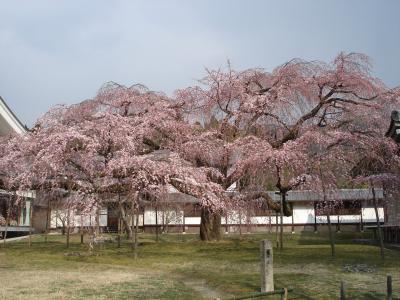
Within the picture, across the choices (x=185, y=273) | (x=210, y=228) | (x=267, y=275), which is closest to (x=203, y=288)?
(x=267, y=275)

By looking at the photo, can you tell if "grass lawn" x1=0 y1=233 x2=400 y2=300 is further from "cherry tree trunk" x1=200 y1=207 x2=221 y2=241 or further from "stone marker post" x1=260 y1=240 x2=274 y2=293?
"cherry tree trunk" x1=200 y1=207 x2=221 y2=241

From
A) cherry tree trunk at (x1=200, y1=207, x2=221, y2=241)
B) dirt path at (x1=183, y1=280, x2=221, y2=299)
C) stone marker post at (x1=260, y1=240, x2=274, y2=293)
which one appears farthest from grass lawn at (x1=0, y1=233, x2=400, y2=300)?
cherry tree trunk at (x1=200, y1=207, x2=221, y2=241)

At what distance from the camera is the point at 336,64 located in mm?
23781

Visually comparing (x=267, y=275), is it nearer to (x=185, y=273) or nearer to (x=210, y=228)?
(x=185, y=273)

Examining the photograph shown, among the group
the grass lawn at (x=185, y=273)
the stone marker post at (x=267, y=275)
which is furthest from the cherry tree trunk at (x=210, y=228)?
the stone marker post at (x=267, y=275)

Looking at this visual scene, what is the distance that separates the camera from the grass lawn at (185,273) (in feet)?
37.4

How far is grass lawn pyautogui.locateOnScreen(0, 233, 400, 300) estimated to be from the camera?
11414 millimetres

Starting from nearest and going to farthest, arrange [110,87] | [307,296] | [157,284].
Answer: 1. [307,296]
2. [157,284]
3. [110,87]

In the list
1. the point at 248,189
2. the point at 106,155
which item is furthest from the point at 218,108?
the point at 106,155

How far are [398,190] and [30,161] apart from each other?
1572 centimetres

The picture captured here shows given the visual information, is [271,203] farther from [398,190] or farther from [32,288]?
[32,288]

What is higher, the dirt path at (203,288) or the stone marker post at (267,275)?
the stone marker post at (267,275)

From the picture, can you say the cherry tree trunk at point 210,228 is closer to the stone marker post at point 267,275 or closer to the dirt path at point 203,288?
the dirt path at point 203,288

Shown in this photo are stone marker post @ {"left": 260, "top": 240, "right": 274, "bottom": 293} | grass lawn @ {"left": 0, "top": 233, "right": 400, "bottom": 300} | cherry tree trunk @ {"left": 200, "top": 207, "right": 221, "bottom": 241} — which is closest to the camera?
grass lawn @ {"left": 0, "top": 233, "right": 400, "bottom": 300}
